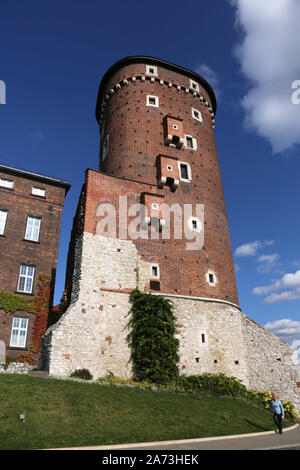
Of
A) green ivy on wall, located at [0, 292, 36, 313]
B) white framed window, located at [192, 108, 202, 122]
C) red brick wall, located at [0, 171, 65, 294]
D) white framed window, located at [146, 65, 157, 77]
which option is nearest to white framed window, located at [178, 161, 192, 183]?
white framed window, located at [192, 108, 202, 122]

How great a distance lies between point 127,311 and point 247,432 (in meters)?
9.91

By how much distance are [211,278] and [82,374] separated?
11.7 m

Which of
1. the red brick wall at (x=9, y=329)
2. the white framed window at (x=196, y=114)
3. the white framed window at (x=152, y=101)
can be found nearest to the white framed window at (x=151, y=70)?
the white framed window at (x=152, y=101)

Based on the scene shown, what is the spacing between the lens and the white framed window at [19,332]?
23.3 metres

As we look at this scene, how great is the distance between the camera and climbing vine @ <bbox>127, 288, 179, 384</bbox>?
20156mm

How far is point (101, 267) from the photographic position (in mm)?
22109

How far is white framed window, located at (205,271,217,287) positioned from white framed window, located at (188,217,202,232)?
11.4 ft

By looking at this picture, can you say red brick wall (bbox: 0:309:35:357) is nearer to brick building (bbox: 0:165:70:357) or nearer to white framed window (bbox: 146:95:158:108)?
brick building (bbox: 0:165:70:357)

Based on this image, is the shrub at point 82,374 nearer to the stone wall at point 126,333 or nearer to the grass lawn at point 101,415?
the stone wall at point 126,333

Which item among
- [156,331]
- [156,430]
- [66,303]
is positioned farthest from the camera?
[66,303]

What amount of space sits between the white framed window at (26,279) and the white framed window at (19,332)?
2128 mm

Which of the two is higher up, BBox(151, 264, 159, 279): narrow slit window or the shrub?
BBox(151, 264, 159, 279): narrow slit window
